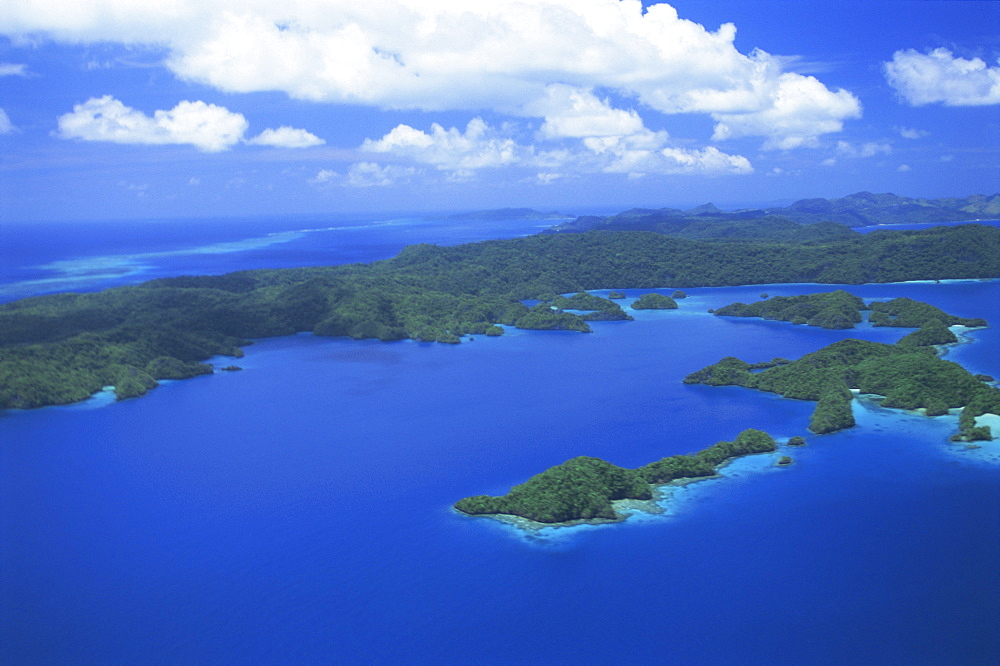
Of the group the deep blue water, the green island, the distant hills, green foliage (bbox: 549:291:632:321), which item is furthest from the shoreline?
the distant hills

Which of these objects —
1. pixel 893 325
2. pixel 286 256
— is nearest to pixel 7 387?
pixel 893 325

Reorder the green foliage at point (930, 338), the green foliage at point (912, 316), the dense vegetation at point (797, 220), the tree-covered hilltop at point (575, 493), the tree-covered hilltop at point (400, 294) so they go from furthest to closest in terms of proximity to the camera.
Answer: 1. the dense vegetation at point (797, 220)
2. the green foliage at point (912, 316)
3. the green foliage at point (930, 338)
4. the tree-covered hilltop at point (400, 294)
5. the tree-covered hilltop at point (575, 493)

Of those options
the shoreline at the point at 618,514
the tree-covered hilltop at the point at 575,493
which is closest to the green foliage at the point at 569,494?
the tree-covered hilltop at the point at 575,493

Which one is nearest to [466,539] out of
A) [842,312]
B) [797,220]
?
[842,312]

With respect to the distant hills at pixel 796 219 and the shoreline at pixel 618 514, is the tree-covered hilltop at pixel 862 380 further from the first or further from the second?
the distant hills at pixel 796 219

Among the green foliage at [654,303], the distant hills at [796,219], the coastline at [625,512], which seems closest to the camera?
the coastline at [625,512]

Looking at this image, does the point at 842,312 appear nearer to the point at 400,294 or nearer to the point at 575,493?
the point at 400,294

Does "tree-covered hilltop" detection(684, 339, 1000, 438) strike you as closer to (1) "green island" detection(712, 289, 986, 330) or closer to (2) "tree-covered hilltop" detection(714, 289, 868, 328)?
(2) "tree-covered hilltop" detection(714, 289, 868, 328)
